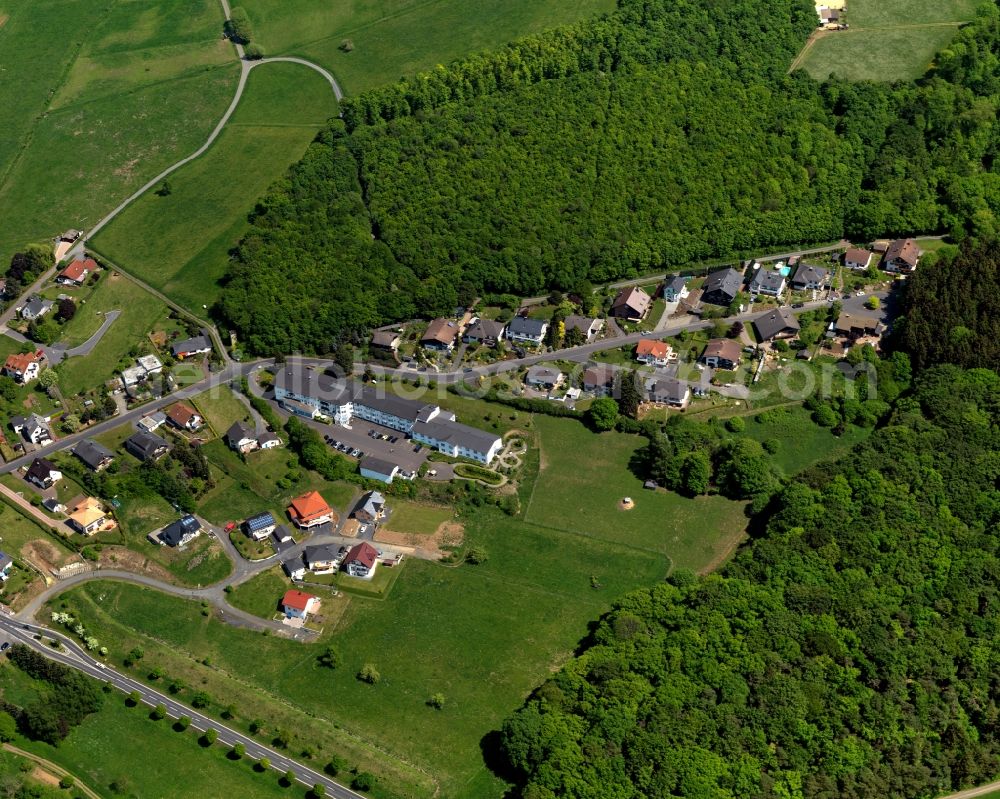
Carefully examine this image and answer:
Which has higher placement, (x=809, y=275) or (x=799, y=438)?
(x=809, y=275)

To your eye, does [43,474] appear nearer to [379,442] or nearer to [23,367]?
[23,367]

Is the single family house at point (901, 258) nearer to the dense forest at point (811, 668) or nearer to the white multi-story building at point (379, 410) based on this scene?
the dense forest at point (811, 668)

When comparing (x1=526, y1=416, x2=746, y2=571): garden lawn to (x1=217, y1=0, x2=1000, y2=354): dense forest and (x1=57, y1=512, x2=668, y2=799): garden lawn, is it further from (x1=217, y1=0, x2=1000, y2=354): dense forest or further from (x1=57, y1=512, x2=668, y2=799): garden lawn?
(x1=217, y1=0, x2=1000, y2=354): dense forest

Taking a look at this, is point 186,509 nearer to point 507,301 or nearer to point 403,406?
point 403,406

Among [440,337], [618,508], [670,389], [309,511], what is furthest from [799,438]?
[309,511]

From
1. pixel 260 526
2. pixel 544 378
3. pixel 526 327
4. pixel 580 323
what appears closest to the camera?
pixel 260 526

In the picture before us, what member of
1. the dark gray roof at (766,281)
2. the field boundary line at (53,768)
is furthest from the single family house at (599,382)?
the field boundary line at (53,768)

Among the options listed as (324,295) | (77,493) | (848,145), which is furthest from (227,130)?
(848,145)
